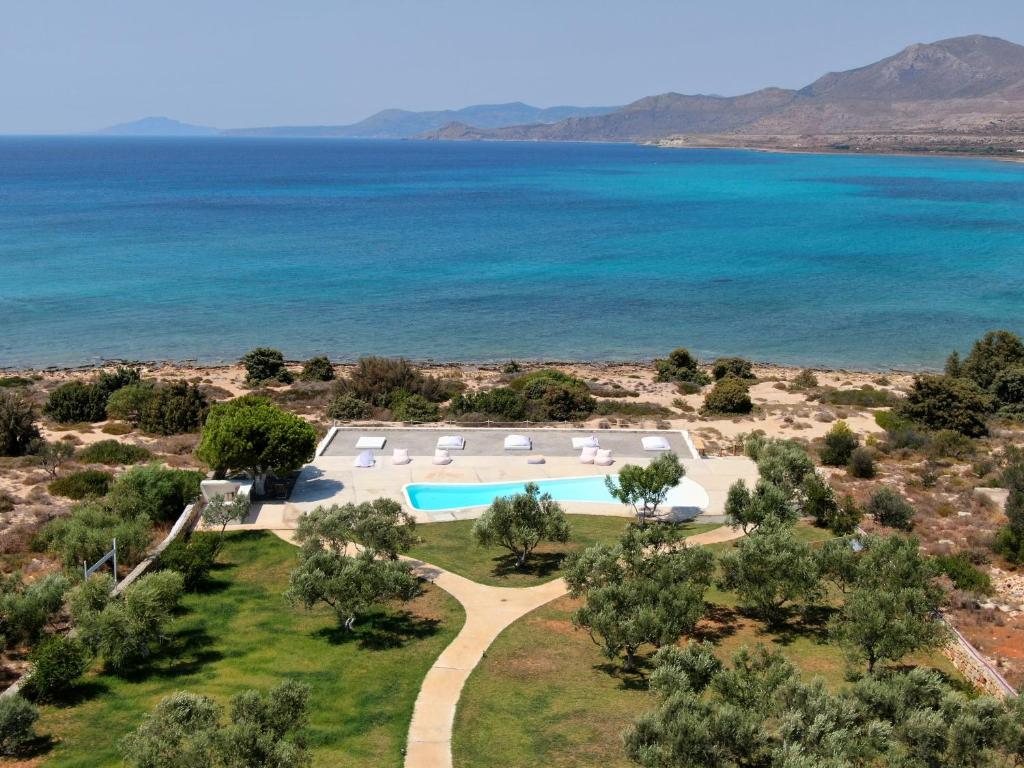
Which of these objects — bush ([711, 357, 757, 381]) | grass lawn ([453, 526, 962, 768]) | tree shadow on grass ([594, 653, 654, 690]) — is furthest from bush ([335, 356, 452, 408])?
tree shadow on grass ([594, 653, 654, 690])

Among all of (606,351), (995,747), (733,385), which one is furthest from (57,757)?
(606,351)

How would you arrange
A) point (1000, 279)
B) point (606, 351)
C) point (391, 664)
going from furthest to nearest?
point (1000, 279), point (606, 351), point (391, 664)

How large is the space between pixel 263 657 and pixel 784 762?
11.3 meters

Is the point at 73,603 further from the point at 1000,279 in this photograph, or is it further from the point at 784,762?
the point at 1000,279

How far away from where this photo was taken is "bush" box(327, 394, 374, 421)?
A: 3975 cm

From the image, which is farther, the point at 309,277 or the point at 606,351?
the point at 309,277

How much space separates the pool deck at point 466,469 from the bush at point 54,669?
9.09m

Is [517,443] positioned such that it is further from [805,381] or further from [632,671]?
[805,381]

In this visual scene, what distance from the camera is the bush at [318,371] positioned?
1938 inches

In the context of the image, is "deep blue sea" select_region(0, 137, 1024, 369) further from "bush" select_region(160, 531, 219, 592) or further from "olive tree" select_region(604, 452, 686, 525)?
"bush" select_region(160, 531, 219, 592)

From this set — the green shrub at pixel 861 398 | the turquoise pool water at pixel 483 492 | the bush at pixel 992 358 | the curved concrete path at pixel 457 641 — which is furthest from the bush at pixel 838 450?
the bush at pixel 992 358

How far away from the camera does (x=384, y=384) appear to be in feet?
142

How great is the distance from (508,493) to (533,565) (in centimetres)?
512

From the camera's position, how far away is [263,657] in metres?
18.7
